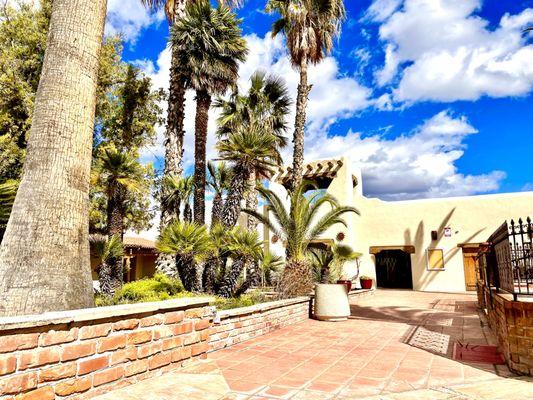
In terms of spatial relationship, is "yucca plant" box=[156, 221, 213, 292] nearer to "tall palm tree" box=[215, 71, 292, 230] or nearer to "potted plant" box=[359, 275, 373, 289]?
"tall palm tree" box=[215, 71, 292, 230]

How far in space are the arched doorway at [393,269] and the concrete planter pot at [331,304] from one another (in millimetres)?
12498

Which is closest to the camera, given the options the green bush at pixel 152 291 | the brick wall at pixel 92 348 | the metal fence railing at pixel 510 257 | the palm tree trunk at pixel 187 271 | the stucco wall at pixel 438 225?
the brick wall at pixel 92 348

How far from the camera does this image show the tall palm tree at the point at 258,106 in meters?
17.4

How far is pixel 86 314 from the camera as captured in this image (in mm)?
3400

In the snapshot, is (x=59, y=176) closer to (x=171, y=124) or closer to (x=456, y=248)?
(x=171, y=124)

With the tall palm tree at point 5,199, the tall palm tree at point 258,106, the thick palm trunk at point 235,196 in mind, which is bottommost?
the tall palm tree at point 5,199

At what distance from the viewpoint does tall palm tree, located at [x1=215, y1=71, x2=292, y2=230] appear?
685 inches

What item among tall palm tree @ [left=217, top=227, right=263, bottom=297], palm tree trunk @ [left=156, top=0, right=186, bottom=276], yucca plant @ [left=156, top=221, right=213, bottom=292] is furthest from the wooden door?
palm tree trunk @ [left=156, top=0, right=186, bottom=276]

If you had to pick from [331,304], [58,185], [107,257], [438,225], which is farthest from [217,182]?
[58,185]

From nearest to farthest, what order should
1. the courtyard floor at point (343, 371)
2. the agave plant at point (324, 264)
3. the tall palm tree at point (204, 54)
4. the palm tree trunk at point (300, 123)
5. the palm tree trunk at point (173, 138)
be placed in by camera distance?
the courtyard floor at point (343, 371) → the palm tree trunk at point (173, 138) → the agave plant at point (324, 264) → the palm tree trunk at point (300, 123) → the tall palm tree at point (204, 54)

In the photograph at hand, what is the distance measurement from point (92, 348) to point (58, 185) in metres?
1.96

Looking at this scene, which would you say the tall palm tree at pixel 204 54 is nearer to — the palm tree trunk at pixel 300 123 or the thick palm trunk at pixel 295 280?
the palm tree trunk at pixel 300 123

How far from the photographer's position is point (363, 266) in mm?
19797

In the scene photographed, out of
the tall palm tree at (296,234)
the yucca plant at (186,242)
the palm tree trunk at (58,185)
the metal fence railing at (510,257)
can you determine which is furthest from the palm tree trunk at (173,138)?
the metal fence railing at (510,257)
